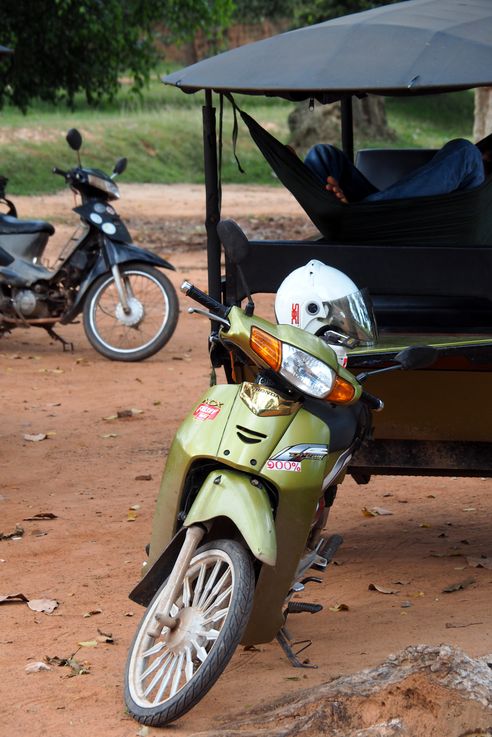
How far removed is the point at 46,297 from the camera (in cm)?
966

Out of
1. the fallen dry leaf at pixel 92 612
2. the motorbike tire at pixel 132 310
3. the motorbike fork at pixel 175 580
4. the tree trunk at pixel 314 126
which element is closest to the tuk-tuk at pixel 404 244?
the motorbike fork at pixel 175 580

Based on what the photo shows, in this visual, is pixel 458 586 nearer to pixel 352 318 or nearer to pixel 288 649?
pixel 288 649

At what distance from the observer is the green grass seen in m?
24.1

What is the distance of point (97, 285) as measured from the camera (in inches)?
374

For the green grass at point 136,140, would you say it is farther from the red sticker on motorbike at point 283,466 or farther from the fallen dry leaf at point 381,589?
the red sticker on motorbike at point 283,466

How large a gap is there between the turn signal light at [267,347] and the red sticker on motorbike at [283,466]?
0.28 meters

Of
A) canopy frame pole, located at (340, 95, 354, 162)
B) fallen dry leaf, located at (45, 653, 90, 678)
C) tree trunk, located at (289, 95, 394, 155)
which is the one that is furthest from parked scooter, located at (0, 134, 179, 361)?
tree trunk, located at (289, 95, 394, 155)

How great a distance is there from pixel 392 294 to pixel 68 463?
257 cm

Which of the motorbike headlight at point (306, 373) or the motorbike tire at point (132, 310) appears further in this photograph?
the motorbike tire at point (132, 310)

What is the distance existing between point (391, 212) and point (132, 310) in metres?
4.59

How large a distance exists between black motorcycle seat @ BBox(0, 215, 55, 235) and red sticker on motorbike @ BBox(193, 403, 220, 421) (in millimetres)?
6314

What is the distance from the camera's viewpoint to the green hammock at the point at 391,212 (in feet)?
16.6

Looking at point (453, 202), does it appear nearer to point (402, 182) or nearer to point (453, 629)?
point (402, 182)

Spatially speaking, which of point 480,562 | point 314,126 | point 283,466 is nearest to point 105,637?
point 283,466
